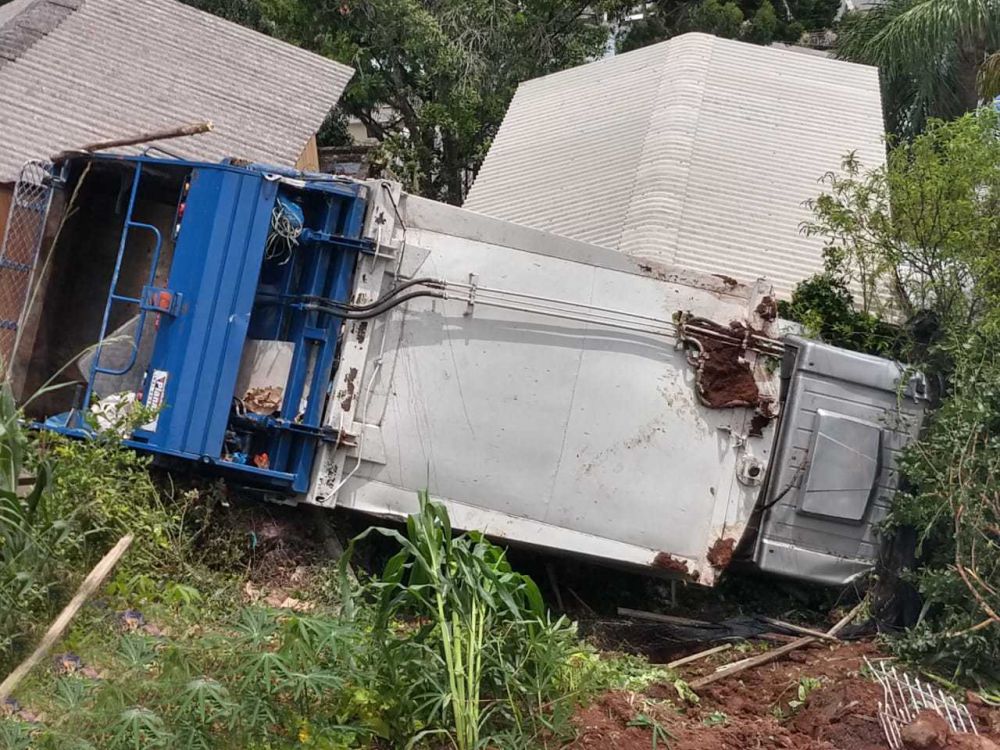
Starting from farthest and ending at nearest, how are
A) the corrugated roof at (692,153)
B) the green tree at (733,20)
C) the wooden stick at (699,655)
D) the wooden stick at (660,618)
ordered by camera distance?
the green tree at (733,20) → the corrugated roof at (692,153) → the wooden stick at (660,618) → the wooden stick at (699,655)

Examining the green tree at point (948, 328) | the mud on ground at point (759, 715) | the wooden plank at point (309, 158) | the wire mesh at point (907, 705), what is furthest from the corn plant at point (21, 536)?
the wooden plank at point (309, 158)

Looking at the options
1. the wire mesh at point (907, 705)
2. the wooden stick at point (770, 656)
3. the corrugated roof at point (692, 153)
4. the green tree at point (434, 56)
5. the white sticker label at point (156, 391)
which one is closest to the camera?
the wire mesh at point (907, 705)

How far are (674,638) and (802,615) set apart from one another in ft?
2.68

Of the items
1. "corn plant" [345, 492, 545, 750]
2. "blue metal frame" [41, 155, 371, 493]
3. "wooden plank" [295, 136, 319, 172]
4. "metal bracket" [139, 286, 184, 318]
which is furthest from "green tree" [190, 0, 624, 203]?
"corn plant" [345, 492, 545, 750]

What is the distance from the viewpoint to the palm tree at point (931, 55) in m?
12.1

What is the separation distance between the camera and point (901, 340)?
5855 millimetres

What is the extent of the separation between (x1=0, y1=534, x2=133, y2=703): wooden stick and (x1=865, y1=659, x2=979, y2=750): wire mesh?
3276 mm

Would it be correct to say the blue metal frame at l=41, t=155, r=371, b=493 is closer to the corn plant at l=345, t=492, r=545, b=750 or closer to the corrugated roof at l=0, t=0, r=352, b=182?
the corn plant at l=345, t=492, r=545, b=750

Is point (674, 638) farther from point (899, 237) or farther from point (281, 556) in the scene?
point (899, 237)

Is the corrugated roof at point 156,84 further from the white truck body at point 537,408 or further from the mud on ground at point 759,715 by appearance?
the mud on ground at point 759,715

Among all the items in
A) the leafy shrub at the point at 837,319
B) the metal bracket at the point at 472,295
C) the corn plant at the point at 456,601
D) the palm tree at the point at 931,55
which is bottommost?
the corn plant at the point at 456,601

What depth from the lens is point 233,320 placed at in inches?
195

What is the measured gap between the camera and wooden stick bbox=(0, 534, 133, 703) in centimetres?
354

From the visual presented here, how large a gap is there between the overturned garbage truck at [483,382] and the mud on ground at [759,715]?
0.69 meters
